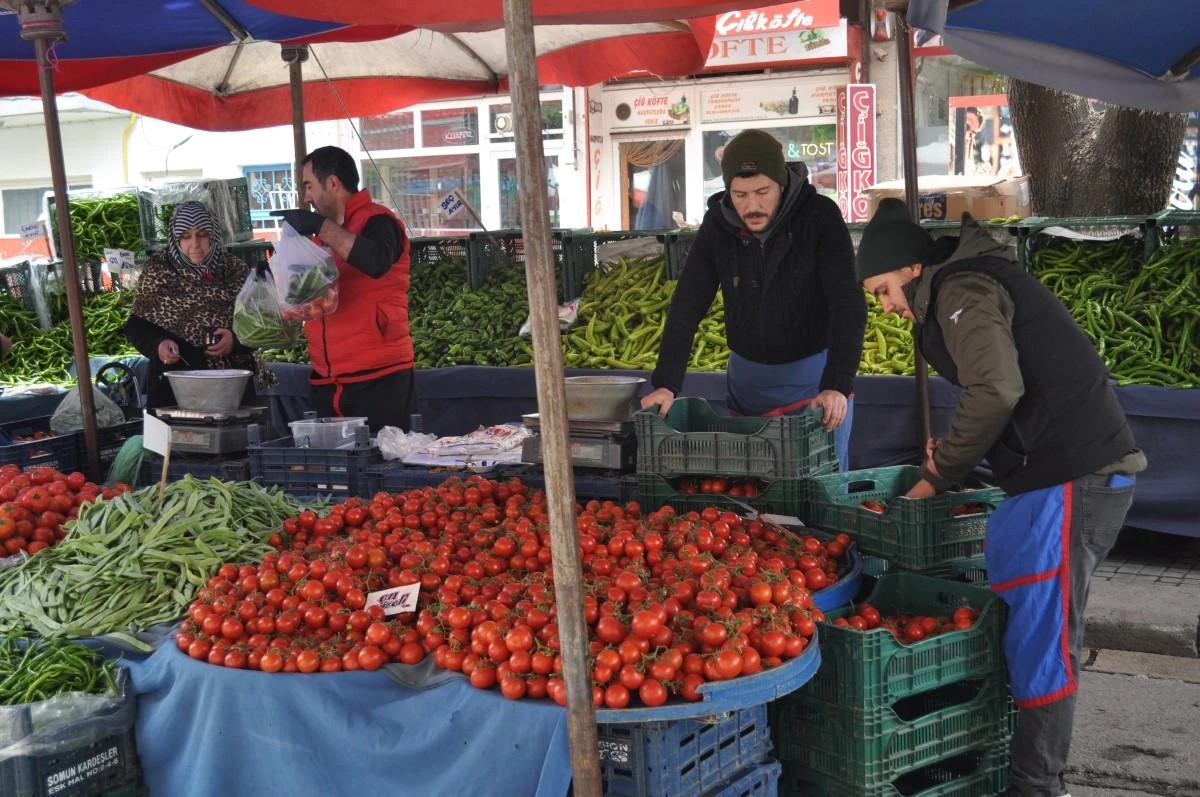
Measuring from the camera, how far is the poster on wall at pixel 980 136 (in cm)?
1376

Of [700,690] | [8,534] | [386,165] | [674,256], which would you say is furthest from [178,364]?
[386,165]

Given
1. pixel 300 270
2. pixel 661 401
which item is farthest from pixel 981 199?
pixel 300 270

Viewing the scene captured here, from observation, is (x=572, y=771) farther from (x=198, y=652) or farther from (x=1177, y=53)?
(x=1177, y=53)

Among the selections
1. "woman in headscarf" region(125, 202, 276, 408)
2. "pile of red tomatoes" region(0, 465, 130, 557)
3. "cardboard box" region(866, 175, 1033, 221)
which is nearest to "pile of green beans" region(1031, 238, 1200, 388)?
"cardboard box" region(866, 175, 1033, 221)

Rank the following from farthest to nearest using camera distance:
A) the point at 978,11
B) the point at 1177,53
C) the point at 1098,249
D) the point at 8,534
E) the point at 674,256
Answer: the point at 674,256 < the point at 1098,249 < the point at 1177,53 < the point at 978,11 < the point at 8,534

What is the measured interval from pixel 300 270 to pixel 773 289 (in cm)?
216

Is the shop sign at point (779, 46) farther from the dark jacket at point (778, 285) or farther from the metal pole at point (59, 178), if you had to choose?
the metal pole at point (59, 178)

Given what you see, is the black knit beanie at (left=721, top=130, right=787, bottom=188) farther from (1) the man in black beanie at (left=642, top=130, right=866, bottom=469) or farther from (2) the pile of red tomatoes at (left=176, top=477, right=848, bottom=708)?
(2) the pile of red tomatoes at (left=176, top=477, right=848, bottom=708)

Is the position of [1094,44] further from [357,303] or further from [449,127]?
[449,127]

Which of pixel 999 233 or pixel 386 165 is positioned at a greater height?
Result: pixel 386 165

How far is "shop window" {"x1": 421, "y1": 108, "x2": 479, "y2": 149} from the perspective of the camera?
1630 centimetres

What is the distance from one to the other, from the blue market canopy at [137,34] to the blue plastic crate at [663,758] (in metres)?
4.83

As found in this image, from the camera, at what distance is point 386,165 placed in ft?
56.0

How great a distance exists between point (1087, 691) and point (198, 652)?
408 cm
